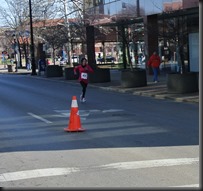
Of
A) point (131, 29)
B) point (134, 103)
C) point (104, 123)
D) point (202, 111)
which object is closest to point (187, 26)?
point (131, 29)

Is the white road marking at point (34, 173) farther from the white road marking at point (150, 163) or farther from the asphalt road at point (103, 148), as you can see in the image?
the white road marking at point (150, 163)

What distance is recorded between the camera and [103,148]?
7984 millimetres

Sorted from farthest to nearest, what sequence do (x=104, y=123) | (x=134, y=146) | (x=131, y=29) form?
(x=131, y=29) < (x=104, y=123) < (x=134, y=146)

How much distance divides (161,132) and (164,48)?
2623cm

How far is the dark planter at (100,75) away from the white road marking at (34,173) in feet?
65.6

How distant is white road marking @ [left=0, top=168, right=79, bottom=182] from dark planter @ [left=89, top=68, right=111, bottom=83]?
1998 cm

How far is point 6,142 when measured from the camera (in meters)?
8.77

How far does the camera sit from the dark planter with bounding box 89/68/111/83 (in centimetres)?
2631

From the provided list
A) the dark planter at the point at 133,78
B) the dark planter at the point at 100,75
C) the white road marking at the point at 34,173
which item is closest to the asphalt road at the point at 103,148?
the white road marking at the point at 34,173

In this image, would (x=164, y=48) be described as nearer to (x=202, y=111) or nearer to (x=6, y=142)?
(x=6, y=142)

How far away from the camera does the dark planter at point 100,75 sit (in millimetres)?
26312

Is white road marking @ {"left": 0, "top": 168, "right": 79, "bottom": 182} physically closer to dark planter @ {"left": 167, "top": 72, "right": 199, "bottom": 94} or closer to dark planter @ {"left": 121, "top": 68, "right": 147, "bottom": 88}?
dark planter @ {"left": 167, "top": 72, "right": 199, "bottom": 94}

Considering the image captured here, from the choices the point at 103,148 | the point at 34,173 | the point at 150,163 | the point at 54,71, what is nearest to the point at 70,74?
the point at 54,71

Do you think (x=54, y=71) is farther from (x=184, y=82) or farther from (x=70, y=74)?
(x=184, y=82)
